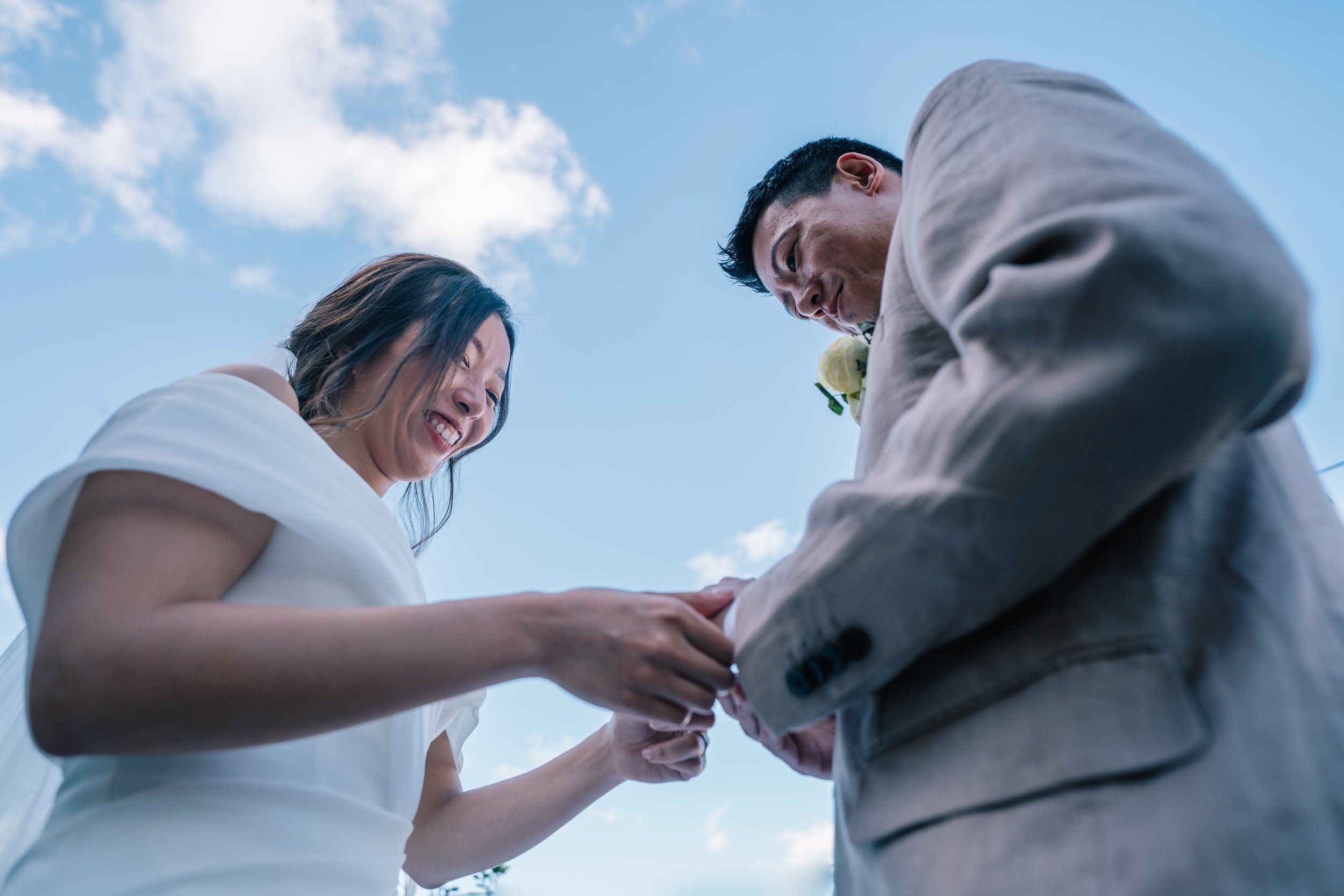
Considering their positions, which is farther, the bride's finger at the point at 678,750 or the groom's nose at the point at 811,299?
the groom's nose at the point at 811,299

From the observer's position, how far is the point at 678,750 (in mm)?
1601

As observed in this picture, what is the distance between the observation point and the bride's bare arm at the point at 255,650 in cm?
93

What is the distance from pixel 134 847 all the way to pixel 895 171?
2.42 m

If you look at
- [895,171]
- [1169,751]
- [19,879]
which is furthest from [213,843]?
[895,171]

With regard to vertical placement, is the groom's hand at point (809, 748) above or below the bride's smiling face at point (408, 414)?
below

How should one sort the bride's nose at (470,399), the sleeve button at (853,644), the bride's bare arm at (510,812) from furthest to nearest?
the bride's nose at (470,399) → the bride's bare arm at (510,812) → the sleeve button at (853,644)

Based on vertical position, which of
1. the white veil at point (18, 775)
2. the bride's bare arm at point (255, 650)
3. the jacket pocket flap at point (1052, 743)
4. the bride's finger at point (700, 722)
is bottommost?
the jacket pocket flap at point (1052, 743)

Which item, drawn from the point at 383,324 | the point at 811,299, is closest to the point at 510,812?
the point at 383,324

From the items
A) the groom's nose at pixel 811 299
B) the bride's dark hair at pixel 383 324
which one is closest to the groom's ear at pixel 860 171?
the groom's nose at pixel 811 299

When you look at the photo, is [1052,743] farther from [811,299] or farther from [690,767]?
[811,299]

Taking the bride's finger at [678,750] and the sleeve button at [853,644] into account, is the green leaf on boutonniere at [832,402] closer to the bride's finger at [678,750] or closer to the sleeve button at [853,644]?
the bride's finger at [678,750]

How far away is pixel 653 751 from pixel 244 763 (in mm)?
791

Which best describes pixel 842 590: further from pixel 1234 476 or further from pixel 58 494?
pixel 58 494

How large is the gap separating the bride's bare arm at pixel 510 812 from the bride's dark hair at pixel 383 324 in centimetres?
69
